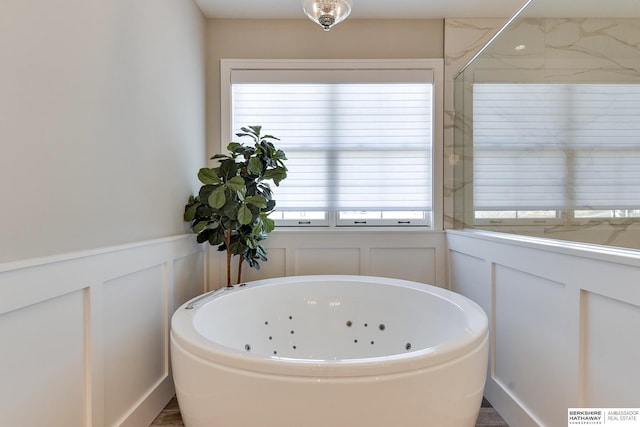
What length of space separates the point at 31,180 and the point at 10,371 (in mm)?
521

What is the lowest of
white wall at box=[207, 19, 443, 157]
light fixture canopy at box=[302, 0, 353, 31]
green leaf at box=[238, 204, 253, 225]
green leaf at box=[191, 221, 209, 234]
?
green leaf at box=[191, 221, 209, 234]

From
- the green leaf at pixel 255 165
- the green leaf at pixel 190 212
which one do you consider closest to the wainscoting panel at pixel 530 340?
the green leaf at pixel 255 165

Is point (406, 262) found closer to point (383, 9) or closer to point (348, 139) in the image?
point (348, 139)

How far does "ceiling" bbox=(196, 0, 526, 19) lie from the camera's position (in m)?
2.16

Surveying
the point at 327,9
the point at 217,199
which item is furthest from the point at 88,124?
the point at 327,9

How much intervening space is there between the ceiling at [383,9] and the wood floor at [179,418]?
2.43 metres

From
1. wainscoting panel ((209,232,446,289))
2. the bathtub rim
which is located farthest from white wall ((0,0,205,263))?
wainscoting panel ((209,232,446,289))

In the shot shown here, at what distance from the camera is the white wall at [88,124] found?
35.5 inches

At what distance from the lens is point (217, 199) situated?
175 centimetres

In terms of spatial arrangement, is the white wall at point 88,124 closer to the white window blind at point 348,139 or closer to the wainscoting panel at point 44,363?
the wainscoting panel at point 44,363

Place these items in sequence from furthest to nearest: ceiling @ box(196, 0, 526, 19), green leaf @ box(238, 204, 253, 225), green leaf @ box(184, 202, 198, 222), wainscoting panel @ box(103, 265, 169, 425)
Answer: ceiling @ box(196, 0, 526, 19), green leaf @ box(184, 202, 198, 222), green leaf @ box(238, 204, 253, 225), wainscoting panel @ box(103, 265, 169, 425)

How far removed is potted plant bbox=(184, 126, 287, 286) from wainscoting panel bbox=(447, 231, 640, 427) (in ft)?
4.16

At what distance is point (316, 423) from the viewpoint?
90 cm

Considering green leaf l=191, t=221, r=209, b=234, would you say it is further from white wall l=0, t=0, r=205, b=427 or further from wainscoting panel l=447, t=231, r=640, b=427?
wainscoting panel l=447, t=231, r=640, b=427
